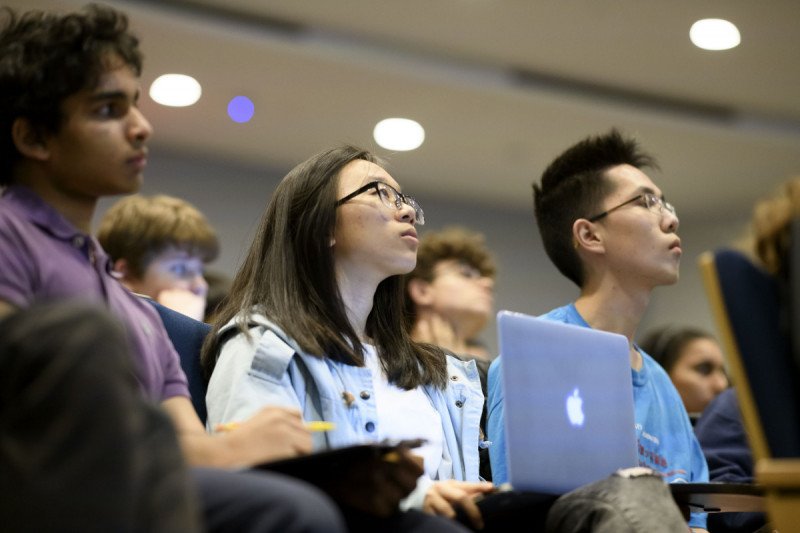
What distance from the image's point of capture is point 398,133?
5.32m

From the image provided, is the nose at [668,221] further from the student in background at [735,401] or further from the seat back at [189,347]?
the seat back at [189,347]

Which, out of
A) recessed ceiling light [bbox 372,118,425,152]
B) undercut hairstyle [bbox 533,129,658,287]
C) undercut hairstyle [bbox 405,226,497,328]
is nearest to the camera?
undercut hairstyle [bbox 533,129,658,287]

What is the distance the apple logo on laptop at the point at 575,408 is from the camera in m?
1.95

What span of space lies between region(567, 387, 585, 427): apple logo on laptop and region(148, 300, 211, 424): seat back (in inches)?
26.8

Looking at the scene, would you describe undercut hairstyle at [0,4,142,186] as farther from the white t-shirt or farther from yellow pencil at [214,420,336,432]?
the white t-shirt

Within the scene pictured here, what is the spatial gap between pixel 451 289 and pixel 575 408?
2.09 m

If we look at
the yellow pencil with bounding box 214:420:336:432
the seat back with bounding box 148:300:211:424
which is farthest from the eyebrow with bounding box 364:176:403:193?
the yellow pencil with bounding box 214:420:336:432

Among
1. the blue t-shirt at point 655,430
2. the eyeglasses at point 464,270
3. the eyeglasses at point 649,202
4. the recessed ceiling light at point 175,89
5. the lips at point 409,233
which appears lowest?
the blue t-shirt at point 655,430

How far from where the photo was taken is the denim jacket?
1975 mm

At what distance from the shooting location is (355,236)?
2.37 metres

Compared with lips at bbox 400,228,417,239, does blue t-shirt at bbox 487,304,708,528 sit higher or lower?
lower

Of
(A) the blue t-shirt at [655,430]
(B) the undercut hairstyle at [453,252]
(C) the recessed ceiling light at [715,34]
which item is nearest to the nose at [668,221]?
(A) the blue t-shirt at [655,430]

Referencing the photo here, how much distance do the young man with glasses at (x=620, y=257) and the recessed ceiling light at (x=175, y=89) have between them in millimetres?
2124

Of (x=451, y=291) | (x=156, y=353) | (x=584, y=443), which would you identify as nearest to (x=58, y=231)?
(x=156, y=353)
